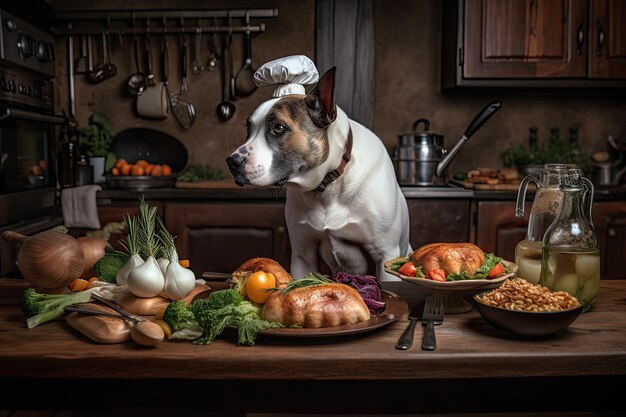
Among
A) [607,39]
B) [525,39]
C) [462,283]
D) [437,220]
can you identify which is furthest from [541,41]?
[462,283]

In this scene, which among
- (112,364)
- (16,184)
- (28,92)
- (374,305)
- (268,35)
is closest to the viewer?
(112,364)

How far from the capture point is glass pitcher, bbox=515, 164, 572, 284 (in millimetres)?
1383

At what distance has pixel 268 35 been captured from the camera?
3799 millimetres

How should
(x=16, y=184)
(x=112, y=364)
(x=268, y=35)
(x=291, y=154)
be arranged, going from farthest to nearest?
(x=268, y=35)
(x=16, y=184)
(x=291, y=154)
(x=112, y=364)

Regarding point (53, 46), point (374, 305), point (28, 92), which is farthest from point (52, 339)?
point (53, 46)

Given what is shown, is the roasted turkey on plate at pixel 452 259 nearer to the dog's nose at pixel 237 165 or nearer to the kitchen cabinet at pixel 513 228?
the dog's nose at pixel 237 165

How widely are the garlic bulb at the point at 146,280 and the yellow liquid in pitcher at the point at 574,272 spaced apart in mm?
761

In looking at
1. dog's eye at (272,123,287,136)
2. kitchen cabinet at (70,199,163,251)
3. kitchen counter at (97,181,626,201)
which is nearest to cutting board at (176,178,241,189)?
kitchen counter at (97,181,626,201)

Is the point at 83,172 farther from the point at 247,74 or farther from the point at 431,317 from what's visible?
the point at 431,317

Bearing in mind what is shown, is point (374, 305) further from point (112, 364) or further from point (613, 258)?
point (613, 258)

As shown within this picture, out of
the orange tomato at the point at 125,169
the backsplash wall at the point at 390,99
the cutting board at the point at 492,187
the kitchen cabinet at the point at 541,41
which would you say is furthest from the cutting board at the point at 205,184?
the kitchen cabinet at the point at 541,41

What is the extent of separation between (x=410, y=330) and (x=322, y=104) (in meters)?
0.62

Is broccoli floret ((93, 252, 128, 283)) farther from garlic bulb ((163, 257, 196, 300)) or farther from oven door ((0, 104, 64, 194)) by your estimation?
oven door ((0, 104, 64, 194))

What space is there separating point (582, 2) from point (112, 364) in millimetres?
3169
